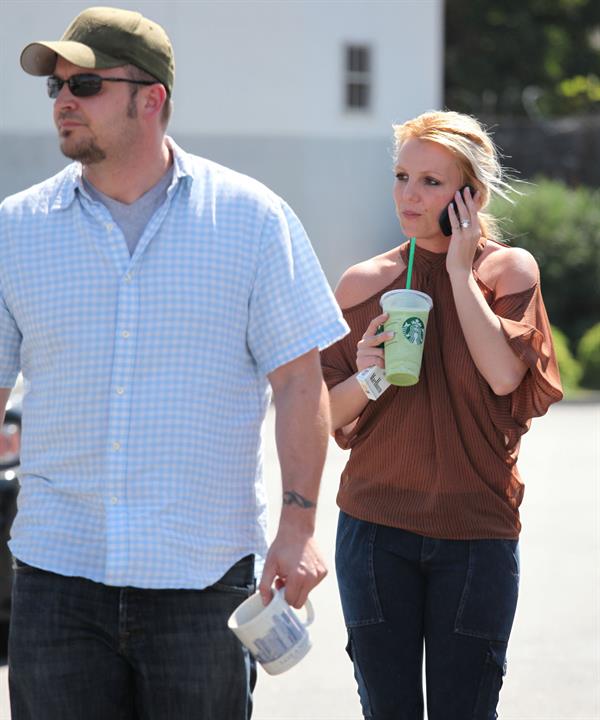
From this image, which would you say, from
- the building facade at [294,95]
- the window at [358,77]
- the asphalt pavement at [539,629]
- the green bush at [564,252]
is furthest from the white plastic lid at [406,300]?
the window at [358,77]

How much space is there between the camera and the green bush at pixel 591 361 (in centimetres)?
1873

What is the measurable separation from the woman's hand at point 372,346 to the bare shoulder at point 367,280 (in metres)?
0.17

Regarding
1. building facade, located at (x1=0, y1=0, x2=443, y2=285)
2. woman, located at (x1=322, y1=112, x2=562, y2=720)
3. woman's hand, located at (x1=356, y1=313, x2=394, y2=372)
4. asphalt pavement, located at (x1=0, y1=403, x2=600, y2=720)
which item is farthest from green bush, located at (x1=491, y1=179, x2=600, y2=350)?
woman's hand, located at (x1=356, y1=313, x2=394, y2=372)

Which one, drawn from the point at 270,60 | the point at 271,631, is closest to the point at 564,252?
the point at 270,60

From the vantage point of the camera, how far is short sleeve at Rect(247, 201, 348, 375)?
3.19 metres

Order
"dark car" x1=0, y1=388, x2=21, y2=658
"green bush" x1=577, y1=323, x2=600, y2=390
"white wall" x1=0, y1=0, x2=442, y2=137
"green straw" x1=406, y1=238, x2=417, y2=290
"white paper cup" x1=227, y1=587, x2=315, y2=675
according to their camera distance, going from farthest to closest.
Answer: "white wall" x1=0, y1=0, x2=442, y2=137, "green bush" x1=577, y1=323, x2=600, y2=390, "dark car" x1=0, y1=388, x2=21, y2=658, "green straw" x1=406, y1=238, x2=417, y2=290, "white paper cup" x1=227, y1=587, x2=315, y2=675

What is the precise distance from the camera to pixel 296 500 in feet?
10.4

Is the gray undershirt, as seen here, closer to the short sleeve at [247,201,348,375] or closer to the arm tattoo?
the short sleeve at [247,201,348,375]

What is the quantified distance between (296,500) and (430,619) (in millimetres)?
815

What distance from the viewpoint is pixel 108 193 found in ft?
10.8

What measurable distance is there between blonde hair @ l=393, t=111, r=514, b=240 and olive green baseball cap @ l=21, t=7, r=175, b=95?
909 millimetres

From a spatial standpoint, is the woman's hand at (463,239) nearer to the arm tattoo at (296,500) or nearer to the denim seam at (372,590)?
the denim seam at (372,590)

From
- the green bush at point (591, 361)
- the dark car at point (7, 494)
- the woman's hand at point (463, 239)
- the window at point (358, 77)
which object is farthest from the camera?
the window at point (358, 77)

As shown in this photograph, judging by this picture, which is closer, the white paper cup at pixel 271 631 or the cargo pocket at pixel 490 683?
the white paper cup at pixel 271 631
